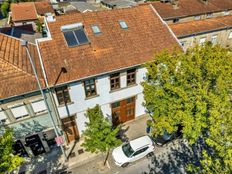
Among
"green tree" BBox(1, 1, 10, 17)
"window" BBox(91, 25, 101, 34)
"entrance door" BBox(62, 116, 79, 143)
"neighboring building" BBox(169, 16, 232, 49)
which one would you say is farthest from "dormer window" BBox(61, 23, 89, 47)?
"green tree" BBox(1, 1, 10, 17)

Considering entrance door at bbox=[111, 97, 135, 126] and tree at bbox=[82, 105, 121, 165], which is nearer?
tree at bbox=[82, 105, 121, 165]

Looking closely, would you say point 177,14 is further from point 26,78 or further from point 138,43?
point 26,78

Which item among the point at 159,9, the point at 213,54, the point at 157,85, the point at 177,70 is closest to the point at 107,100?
the point at 157,85

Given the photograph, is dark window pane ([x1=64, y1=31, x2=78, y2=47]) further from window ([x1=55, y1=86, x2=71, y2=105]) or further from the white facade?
window ([x1=55, y1=86, x2=71, y2=105])

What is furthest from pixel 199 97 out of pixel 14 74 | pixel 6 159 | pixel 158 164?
pixel 14 74

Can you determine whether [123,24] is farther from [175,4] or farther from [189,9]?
[189,9]

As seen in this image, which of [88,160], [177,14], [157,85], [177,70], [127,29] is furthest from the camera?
[177,14]

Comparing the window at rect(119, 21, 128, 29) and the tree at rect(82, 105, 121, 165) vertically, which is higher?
the window at rect(119, 21, 128, 29)
